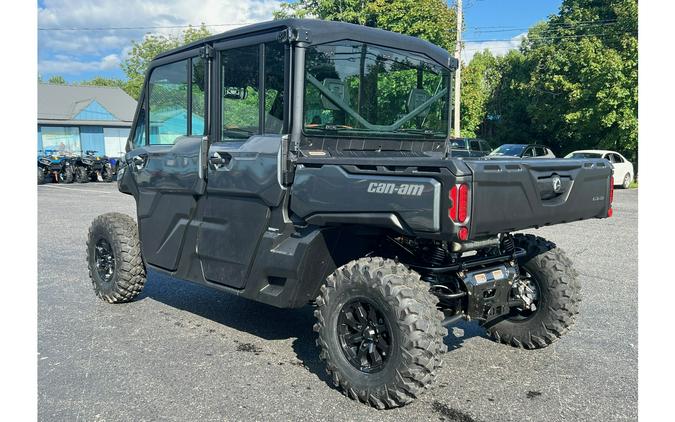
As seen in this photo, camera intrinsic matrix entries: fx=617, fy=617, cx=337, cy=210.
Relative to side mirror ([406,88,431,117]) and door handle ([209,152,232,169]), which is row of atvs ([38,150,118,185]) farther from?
side mirror ([406,88,431,117])

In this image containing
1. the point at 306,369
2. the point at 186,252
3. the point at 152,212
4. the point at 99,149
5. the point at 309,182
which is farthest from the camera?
the point at 99,149

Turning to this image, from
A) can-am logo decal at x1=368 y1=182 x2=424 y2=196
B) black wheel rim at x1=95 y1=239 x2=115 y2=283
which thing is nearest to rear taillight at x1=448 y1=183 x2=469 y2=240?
can-am logo decal at x1=368 y1=182 x2=424 y2=196

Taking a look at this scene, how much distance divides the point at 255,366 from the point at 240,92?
2.14m

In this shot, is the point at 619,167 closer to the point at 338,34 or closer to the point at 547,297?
the point at 547,297

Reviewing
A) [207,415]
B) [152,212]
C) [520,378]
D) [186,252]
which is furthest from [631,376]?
[152,212]

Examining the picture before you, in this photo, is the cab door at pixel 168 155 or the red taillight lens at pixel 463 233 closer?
the red taillight lens at pixel 463 233

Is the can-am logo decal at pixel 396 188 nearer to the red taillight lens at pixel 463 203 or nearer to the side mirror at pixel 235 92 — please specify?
the red taillight lens at pixel 463 203

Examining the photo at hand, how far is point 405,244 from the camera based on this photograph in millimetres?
4461

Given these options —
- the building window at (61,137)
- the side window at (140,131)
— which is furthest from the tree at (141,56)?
the side window at (140,131)

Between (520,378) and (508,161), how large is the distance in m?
1.64

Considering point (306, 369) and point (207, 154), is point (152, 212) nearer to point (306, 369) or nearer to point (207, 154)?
point (207, 154)

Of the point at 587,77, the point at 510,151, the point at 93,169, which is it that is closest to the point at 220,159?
the point at 510,151

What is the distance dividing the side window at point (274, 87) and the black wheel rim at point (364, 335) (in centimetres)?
144

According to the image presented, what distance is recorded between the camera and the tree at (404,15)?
2623 cm
